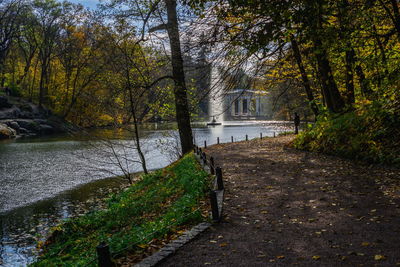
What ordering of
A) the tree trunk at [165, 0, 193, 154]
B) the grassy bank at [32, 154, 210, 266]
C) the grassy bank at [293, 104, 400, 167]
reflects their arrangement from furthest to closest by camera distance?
the tree trunk at [165, 0, 193, 154] → the grassy bank at [293, 104, 400, 167] → the grassy bank at [32, 154, 210, 266]

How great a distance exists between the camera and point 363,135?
1155 cm

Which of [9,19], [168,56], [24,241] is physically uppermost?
[9,19]

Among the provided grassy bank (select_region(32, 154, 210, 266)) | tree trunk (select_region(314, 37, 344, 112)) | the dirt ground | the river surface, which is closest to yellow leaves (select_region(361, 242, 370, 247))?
the dirt ground

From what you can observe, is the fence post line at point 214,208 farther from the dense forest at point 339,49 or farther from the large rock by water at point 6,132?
the large rock by water at point 6,132

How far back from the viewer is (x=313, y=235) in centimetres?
555

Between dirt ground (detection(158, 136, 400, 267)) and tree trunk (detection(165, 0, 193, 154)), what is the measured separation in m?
5.65

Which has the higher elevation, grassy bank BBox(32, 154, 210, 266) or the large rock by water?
the large rock by water

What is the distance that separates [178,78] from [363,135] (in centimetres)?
788

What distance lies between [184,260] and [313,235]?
2.10 m

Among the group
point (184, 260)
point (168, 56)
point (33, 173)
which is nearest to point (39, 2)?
point (33, 173)

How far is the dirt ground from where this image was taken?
4801 millimetres

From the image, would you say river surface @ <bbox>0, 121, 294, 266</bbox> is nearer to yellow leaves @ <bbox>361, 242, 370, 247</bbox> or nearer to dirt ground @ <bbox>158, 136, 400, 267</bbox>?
dirt ground @ <bbox>158, 136, 400, 267</bbox>

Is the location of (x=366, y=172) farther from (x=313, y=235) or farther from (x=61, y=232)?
(x=61, y=232)

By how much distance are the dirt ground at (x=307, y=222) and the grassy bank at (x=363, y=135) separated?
2.09 feet
